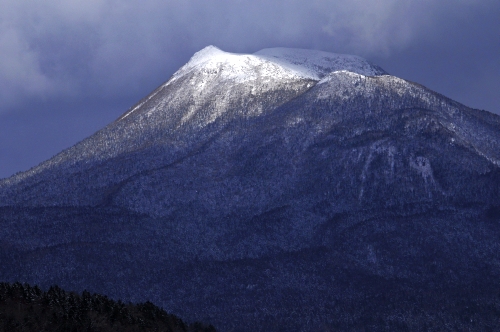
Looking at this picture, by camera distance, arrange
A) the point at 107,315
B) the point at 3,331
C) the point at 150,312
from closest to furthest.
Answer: the point at 3,331
the point at 107,315
the point at 150,312

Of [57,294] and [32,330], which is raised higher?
[57,294]

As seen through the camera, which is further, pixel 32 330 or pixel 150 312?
pixel 150 312

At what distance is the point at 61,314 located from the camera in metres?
113

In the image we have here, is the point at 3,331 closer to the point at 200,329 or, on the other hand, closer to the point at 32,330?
the point at 32,330

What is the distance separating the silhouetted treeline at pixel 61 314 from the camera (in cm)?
10806

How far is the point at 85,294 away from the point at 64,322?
16048 mm

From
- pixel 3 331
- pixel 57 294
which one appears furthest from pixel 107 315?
pixel 3 331

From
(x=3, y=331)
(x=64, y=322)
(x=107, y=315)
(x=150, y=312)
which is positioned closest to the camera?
(x=3, y=331)

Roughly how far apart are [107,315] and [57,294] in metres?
8.58

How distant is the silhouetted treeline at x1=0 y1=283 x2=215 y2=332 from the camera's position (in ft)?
355

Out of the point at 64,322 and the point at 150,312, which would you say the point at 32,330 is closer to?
the point at 64,322

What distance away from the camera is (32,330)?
106m

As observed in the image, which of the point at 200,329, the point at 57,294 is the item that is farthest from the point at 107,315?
the point at 200,329

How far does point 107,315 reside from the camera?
119 meters
